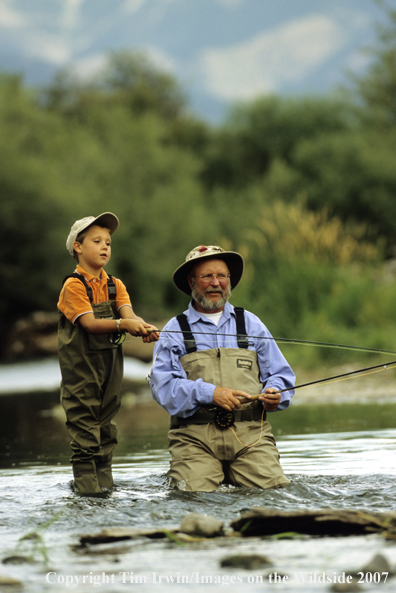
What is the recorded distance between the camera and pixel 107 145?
35219 mm

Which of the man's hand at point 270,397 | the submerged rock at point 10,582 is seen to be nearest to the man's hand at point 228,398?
the man's hand at point 270,397

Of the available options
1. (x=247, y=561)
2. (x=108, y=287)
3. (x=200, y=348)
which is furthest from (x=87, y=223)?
(x=247, y=561)

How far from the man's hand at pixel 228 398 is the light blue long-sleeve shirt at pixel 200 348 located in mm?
39

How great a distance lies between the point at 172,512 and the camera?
13.4 feet

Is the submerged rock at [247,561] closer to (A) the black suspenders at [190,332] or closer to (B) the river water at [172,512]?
(B) the river water at [172,512]

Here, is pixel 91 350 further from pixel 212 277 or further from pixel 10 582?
pixel 10 582

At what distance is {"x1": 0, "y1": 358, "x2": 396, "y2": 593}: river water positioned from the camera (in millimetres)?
2938

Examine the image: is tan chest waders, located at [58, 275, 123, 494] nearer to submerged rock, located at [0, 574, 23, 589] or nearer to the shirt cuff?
the shirt cuff

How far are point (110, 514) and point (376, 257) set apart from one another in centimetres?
1150

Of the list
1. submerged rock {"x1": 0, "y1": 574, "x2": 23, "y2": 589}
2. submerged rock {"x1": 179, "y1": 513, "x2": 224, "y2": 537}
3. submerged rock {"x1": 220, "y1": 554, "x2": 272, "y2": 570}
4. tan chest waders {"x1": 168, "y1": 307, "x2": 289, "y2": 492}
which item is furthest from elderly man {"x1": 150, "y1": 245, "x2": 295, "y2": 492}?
submerged rock {"x1": 0, "y1": 574, "x2": 23, "y2": 589}

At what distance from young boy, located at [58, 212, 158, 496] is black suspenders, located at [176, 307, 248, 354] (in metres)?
0.28

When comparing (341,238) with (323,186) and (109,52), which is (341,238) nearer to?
(323,186)

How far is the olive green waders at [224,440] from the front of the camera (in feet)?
15.1

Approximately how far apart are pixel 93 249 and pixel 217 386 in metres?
1.01
